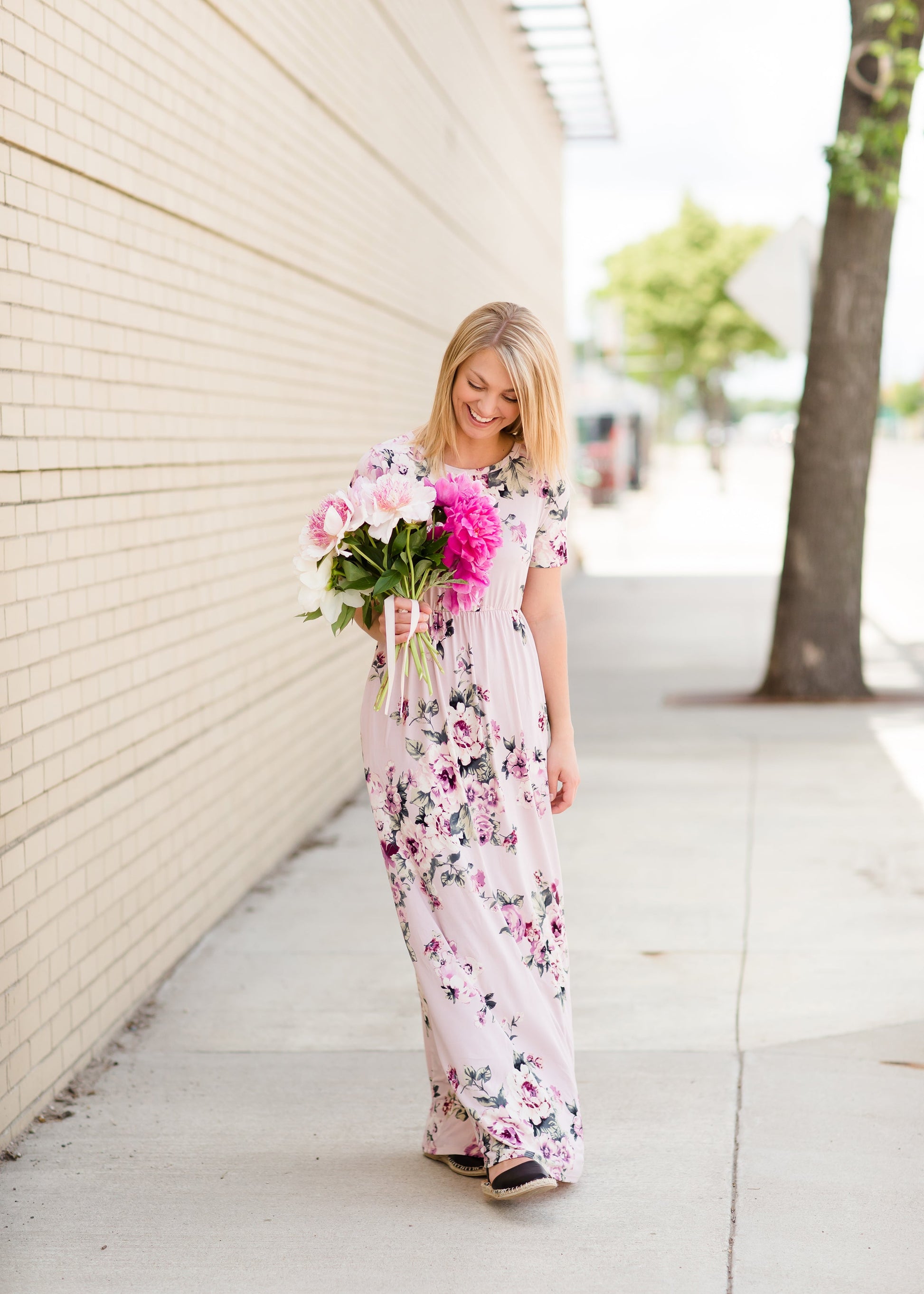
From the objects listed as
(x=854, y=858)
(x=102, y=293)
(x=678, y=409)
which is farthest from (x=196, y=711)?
(x=678, y=409)

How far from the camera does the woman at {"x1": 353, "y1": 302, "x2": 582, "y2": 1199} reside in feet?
11.0

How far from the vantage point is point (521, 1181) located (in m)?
3.34

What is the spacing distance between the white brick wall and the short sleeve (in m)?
1.24

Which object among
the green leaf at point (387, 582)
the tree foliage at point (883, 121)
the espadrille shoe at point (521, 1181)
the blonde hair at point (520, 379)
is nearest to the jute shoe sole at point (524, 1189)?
the espadrille shoe at point (521, 1181)

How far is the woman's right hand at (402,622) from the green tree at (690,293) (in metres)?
61.2

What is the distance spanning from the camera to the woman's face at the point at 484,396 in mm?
3311

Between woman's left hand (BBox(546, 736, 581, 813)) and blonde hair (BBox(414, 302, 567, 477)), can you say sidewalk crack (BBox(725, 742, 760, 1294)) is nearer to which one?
woman's left hand (BBox(546, 736, 581, 813))

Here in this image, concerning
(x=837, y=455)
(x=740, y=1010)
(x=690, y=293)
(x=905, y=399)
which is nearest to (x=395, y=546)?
(x=740, y=1010)

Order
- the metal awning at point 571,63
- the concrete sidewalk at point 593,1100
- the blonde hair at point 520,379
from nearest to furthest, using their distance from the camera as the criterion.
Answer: the concrete sidewalk at point 593,1100
the blonde hair at point 520,379
the metal awning at point 571,63

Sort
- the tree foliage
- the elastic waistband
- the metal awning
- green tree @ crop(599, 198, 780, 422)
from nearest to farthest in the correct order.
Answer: the elastic waistband
the tree foliage
the metal awning
green tree @ crop(599, 198, 780, 422)

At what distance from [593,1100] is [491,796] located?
3.39 feet

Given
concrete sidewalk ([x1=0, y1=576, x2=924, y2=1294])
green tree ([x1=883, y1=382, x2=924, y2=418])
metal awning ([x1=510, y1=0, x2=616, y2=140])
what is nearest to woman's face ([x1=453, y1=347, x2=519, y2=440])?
concrete sidewalk ([x1=0, y1=576, x2=924, y2=1294])

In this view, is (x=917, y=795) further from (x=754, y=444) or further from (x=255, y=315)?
(x=754, y=444)

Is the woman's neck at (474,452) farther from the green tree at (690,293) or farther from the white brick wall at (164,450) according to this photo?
the green tree at (690,293)
